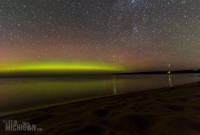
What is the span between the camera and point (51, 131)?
2592mm

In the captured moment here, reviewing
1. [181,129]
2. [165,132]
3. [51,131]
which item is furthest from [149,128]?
[51,131]

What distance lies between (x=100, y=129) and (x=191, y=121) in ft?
5.77

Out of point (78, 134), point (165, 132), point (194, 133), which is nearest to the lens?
point (194, 133)

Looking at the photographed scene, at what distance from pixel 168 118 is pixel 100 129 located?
1.46m

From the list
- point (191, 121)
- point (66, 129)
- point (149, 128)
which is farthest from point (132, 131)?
point (66, 129)

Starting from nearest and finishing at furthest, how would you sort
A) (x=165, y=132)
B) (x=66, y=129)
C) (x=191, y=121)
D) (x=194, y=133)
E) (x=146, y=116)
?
(x=194, y=133) → (x=165, y=132) → (x=191, y=121) → (x=66, y=129) → (x=146, y=116)

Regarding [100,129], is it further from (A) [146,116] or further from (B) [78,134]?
(A) [146,116]

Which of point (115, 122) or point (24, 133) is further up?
point (115, 122)

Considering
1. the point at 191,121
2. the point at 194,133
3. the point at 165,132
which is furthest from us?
the point at 191,121

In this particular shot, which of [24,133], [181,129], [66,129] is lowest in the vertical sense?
[24,133]

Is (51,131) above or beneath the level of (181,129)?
beneath

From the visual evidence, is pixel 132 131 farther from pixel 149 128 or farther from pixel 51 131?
pixel 51 131

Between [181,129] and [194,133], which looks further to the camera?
[181,129]

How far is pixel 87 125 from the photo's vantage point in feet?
8.55
